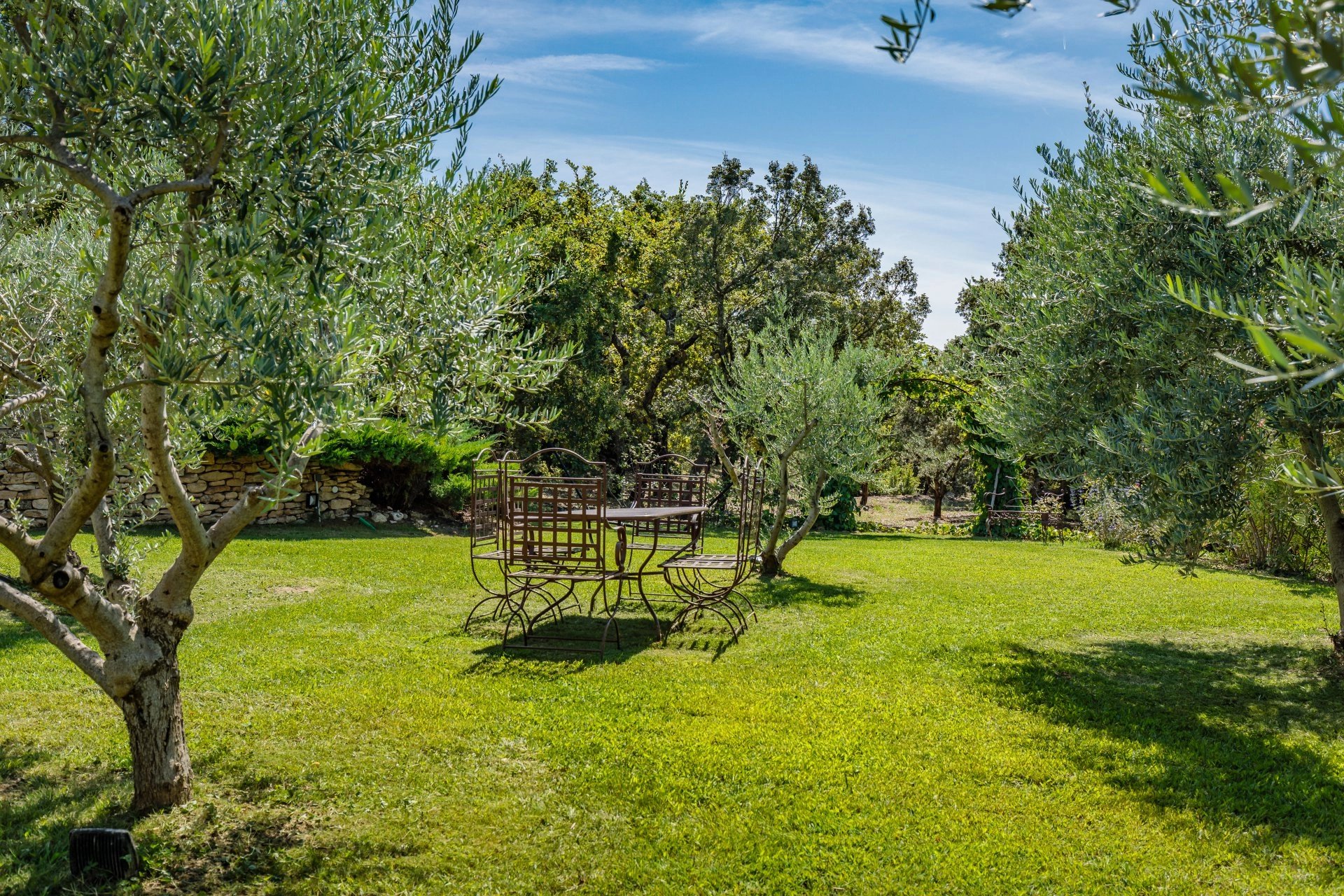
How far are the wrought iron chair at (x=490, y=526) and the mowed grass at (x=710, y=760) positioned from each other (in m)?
0.57

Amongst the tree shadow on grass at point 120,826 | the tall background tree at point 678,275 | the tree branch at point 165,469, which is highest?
the tall background tree at point 678,275

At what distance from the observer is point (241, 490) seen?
15.0 meters

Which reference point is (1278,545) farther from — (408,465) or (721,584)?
(408,465)

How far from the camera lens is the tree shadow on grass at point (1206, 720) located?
485 centimetres

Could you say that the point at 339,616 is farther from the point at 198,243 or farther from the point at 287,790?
the point at 198,243

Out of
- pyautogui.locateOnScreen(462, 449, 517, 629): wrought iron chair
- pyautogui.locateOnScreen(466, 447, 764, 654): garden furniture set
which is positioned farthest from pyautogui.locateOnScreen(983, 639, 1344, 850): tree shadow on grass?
pyautogui.locateOnScreen(462, 449, 517, 629): wrought iron chair

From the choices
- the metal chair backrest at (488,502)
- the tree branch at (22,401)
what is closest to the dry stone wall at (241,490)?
the metal chair backrest at (488,502)

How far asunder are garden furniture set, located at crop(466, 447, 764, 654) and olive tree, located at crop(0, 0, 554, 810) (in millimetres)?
2855

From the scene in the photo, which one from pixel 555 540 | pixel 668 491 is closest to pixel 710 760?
pixel 555 540

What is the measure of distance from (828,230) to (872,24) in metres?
25.1

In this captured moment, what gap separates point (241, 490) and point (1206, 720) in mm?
13897

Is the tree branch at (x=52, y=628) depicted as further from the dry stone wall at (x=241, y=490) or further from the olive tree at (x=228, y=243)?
the dry stone wall at (x=241, y=490)

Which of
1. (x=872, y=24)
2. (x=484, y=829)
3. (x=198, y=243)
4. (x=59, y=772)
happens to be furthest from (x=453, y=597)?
(x=872, y=24)

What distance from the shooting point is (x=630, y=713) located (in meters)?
6.01
